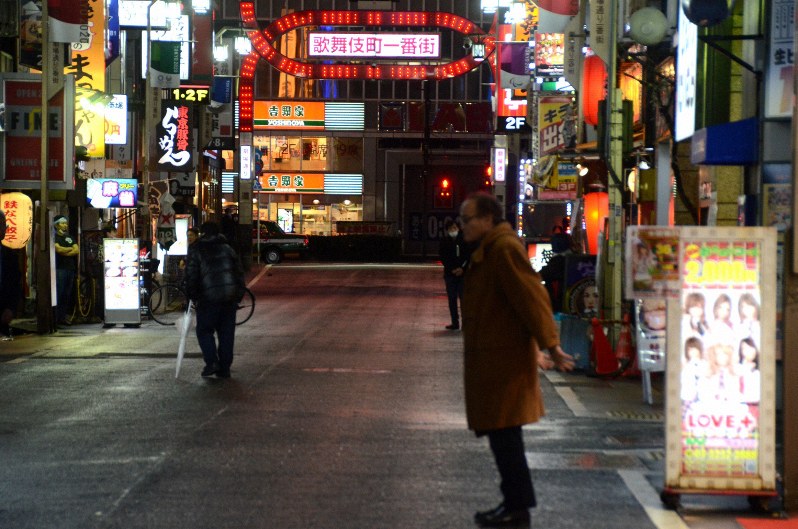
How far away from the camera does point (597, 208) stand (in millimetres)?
26062

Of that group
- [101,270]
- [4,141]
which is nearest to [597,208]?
[101,270]

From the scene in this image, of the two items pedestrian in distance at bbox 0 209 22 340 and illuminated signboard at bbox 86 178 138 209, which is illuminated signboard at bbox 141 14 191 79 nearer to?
illuminated signboard at bbox 86 178 138 209

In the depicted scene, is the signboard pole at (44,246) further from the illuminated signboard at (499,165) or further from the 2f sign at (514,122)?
the illuminated signboard at (499,165)

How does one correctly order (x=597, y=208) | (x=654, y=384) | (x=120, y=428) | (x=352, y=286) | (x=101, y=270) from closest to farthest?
(x=120, y=428) → (x=654, y=384) → (x=101, y=270) → (x=597, y=208) → (x=352, y=286)

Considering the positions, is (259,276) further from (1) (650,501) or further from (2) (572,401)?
(1) (650,501)

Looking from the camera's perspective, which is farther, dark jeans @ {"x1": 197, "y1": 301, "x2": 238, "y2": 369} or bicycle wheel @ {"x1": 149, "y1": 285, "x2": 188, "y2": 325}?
bicycle wheel @ {"x1": 149, "y1": 285, "x2": 188, "y2": 325}

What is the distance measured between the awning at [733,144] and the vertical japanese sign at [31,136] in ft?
38.1

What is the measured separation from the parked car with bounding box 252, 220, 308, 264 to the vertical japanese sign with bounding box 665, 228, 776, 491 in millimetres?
45467

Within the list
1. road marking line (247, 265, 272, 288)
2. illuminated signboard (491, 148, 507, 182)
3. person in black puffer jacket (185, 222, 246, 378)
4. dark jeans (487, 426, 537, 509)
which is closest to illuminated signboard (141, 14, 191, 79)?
road marking line (247, 265, 272, 288)

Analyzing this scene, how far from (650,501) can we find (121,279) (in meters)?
16.1

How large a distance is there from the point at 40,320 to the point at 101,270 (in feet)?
11.5

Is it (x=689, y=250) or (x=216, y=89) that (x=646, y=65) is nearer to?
(x=689, y=250)

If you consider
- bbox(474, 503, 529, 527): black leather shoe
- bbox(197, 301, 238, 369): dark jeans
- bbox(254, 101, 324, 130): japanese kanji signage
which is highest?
bbox(254, 101, 324, 130): japanese kanji signage

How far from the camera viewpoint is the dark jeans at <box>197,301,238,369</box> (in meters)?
14.4
